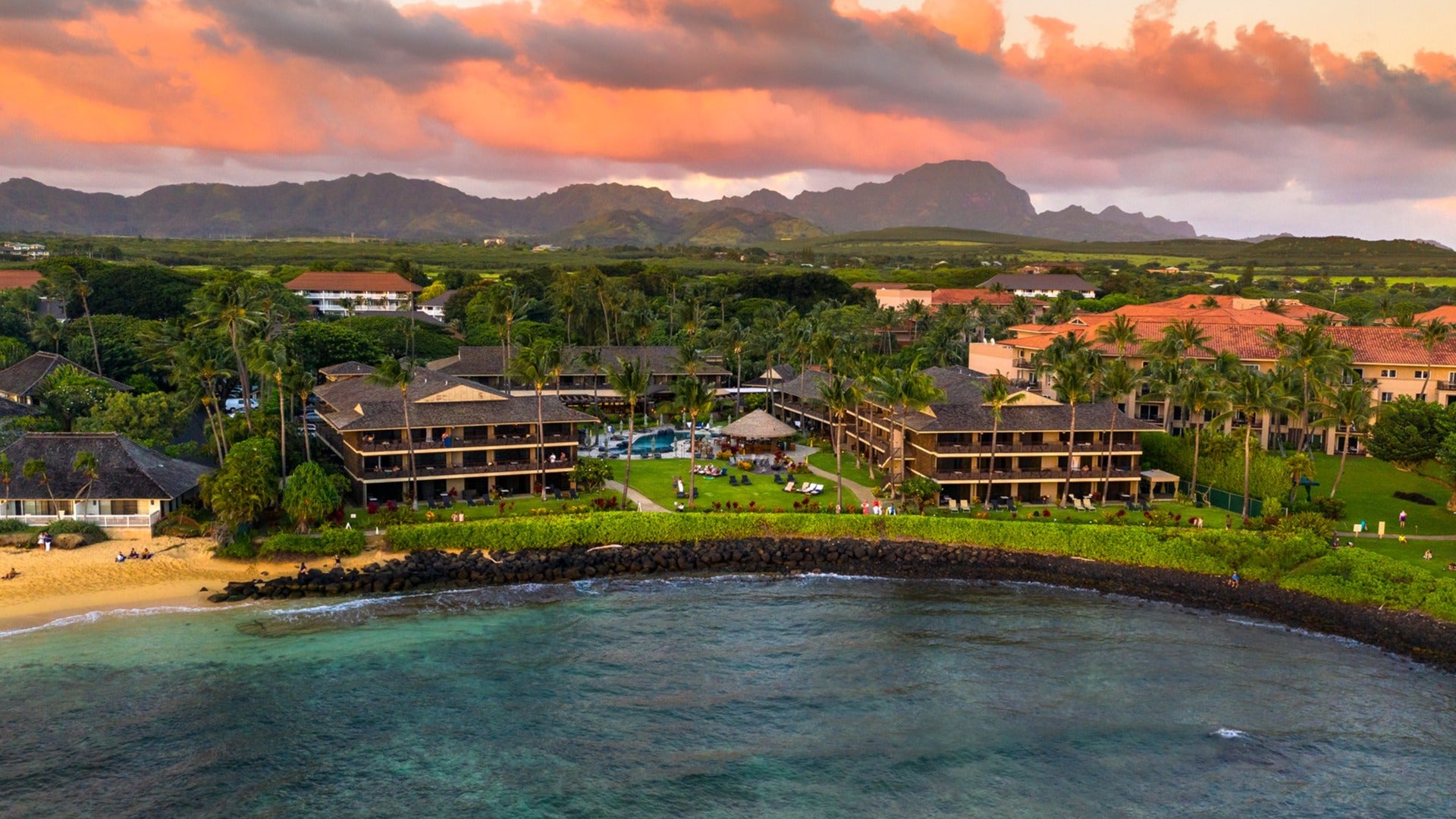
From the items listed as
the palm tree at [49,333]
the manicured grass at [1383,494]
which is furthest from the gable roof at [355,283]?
the manicured grass at [1383,494]

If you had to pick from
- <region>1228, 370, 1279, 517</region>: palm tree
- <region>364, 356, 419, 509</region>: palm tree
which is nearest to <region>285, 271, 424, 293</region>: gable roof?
<region>364, 356, 419, 509</region>: palm tree

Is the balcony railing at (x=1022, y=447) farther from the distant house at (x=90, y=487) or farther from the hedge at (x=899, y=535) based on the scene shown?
the distant house at (x=90, y=487)

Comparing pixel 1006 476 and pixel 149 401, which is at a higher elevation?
pixel 149 401

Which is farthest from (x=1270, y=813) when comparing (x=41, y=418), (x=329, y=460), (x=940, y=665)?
(x=41, y=418)

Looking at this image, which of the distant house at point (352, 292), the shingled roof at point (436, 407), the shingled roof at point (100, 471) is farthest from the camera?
the distant house at point (352, 292)

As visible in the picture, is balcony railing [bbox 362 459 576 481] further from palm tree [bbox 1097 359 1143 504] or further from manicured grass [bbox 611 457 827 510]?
palm tree [bbox 1097 359 1143 504]

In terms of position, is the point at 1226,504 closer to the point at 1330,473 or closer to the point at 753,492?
the point at 1330,473
